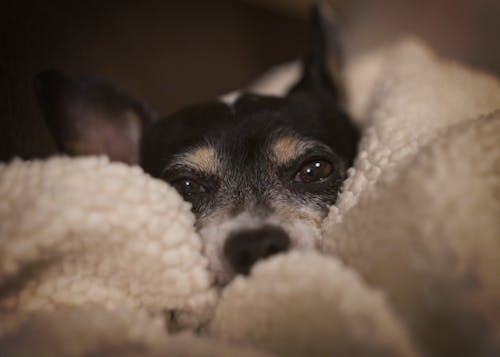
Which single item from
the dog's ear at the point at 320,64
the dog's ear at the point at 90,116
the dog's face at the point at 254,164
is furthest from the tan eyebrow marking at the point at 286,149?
the dog's ear at the point at 90,116

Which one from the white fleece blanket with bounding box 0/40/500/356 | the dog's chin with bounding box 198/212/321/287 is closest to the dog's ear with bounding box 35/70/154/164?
the white fleece blanket with bounding box 0/40/500/356

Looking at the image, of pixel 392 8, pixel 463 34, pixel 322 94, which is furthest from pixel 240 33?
pixel 463 34

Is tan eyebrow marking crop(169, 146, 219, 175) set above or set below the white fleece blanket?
above

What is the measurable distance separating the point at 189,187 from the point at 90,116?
1.57 feet

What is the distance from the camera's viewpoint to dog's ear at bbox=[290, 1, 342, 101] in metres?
1.62

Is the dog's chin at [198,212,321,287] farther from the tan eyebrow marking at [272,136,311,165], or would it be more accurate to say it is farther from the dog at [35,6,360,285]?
the tan eyebrow marking at [272,136,311,165]

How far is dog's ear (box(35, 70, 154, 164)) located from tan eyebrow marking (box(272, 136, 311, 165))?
60cm

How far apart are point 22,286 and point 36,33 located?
78 centimetres

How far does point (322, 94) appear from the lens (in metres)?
1.59

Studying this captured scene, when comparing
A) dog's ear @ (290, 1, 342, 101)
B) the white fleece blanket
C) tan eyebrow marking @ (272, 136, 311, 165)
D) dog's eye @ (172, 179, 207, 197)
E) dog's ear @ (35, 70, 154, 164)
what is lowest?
the white fleece blanket

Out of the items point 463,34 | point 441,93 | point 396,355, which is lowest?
point 396,355

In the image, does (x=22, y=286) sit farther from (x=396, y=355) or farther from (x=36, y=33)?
(x=36, y=33)

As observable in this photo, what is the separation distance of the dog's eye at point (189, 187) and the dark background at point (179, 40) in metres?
0.40

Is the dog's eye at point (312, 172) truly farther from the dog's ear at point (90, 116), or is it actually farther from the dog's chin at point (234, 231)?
the dog's ear at point (90, 116)
